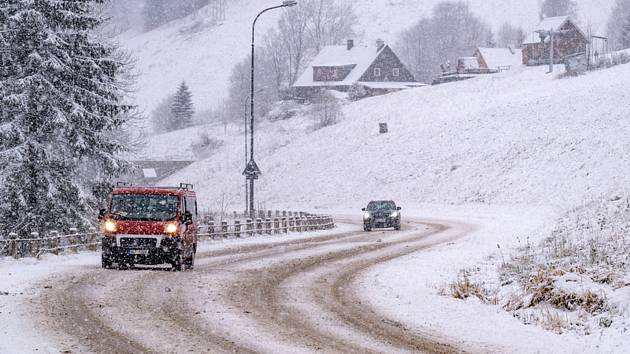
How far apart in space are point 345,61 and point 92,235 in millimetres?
88154

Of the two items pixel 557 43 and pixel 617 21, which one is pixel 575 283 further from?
pixel 617 21

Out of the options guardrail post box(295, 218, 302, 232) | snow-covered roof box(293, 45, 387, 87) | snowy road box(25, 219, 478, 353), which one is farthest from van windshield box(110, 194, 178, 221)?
snow-covered roof box(293, 45, 387, 87)

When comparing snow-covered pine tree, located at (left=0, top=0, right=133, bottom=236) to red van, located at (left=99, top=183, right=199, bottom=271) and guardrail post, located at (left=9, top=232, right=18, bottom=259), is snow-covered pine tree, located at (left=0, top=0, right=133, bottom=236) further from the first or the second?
red van, located at (left=99, top=183, right=199, bottom=271)

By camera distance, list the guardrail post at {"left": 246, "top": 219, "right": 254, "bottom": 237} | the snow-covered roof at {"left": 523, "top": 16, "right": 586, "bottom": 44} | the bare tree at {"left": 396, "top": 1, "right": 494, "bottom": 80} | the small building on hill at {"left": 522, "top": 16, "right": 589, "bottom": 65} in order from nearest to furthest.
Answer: the guardrail post at {"left": 246, "top": 219, "right": 254, "bottom": 237} → the small building on hill at {"left": 522, "top": 16, "right": 589, "bottom": 65} → the snow-covered roof at {"left": 523, "top": 16, "right": 586, "bottom": 44} → the bare tree at {"left": 396, "top": 1, "right": 494, "bottom": 80}

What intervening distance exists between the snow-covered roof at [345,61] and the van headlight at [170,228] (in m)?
90.9

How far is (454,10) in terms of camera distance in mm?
146875

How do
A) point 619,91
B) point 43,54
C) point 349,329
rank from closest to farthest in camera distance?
point 349,329 < point 43,54 < point 619,91

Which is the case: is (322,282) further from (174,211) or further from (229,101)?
(229,101)

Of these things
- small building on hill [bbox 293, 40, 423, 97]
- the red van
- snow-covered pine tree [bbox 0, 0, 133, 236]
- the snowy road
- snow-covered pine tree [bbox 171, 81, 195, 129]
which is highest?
small building on hill [bbox 293, 40, 423, 97]

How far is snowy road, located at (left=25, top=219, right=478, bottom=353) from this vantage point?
32.3 feet

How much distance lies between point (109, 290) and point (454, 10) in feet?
457

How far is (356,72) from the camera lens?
11038 cm

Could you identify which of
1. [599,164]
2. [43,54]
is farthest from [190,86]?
[43,54]

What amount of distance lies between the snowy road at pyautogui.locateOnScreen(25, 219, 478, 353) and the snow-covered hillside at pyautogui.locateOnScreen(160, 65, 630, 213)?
110 ft
